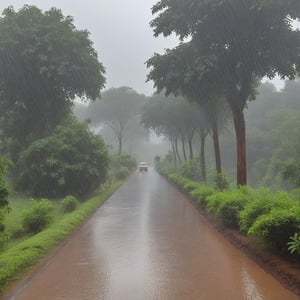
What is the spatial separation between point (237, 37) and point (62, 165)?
1137cm

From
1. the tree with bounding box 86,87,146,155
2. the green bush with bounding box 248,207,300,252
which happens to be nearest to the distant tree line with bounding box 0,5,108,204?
the green bush with bounding box 248,207,300,252

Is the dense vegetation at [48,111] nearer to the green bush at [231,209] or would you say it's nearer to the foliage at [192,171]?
the green bush at [231,209]

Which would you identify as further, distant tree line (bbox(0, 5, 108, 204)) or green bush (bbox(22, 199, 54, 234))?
distant tree line (bbox(0, 5, 108, 204))

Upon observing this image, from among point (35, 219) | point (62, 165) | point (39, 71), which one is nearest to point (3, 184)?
point (35, 219)

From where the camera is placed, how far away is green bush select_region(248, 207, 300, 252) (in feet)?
23.0

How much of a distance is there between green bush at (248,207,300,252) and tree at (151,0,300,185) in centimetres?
803

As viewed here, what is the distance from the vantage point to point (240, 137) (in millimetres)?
15727

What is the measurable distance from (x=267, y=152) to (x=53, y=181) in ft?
138

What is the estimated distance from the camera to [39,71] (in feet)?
79.0

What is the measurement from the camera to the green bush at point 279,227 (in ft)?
23.0

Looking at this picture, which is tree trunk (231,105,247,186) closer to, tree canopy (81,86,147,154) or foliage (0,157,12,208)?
foliage (0,157,12,208)

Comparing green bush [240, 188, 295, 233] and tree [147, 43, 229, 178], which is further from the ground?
tree [147, 43, 229, 178]

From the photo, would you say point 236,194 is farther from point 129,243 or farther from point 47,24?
point 47,24

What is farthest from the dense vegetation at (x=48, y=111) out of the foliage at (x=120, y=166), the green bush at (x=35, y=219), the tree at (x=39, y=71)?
the foliage at (x=120, y=166)
